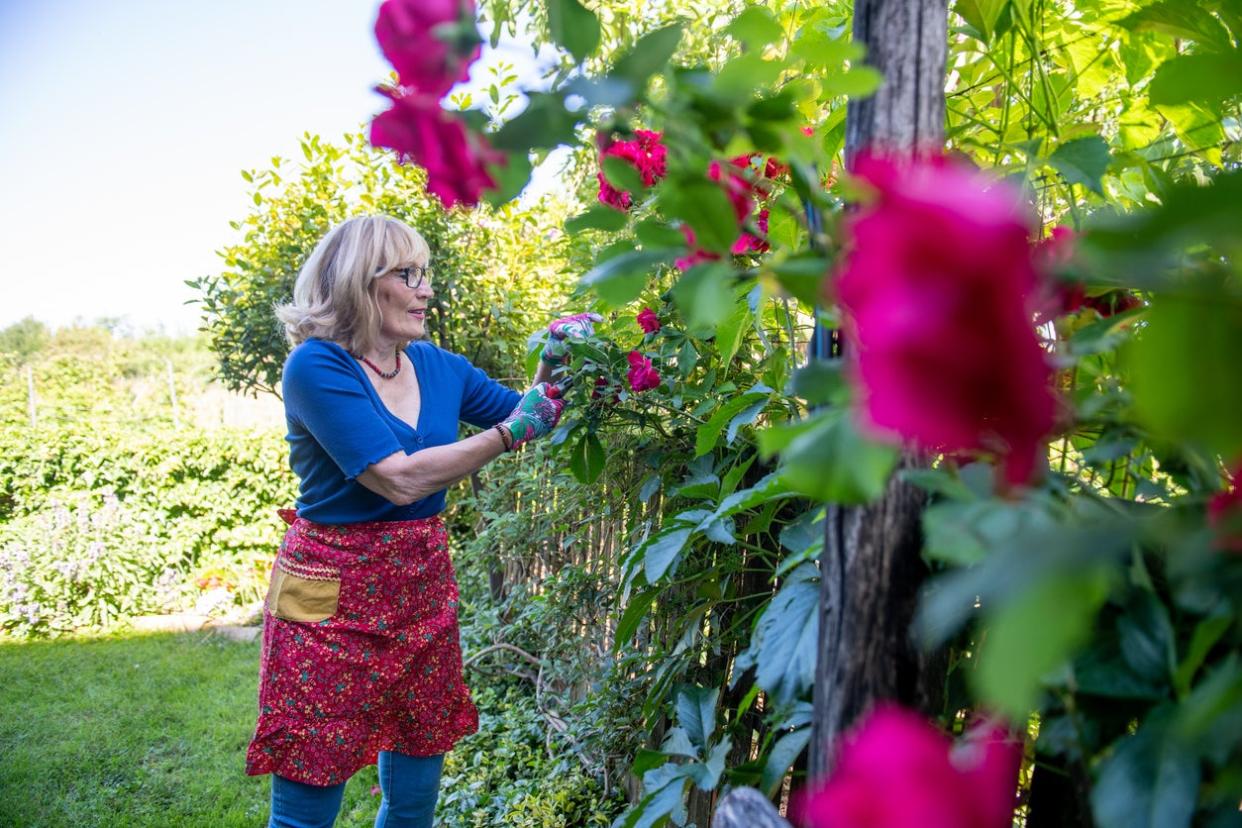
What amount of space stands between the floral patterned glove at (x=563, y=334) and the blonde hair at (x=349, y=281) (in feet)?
1.53

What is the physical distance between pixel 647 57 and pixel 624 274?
0.43 ft

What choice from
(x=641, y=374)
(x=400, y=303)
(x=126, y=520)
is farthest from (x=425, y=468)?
(x=126, y=520)

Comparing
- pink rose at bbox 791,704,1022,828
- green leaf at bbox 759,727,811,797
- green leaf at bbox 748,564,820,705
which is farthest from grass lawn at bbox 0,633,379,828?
pink rose at bbox 791,704,1022,828

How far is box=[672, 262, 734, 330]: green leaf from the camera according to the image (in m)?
0.47

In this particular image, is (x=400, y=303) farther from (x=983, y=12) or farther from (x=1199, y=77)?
(x=1199, y=77)

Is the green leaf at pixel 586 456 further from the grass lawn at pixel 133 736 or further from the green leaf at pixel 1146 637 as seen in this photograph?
the grass lawn at pixel 133 736

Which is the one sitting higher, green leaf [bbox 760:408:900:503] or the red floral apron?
green leaf [bbox 760:408:900:503]

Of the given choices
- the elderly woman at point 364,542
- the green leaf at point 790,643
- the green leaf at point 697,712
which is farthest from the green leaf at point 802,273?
the elderly woman at point 364,542

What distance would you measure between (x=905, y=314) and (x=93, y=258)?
26516 mm

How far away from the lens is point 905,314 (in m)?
0.28

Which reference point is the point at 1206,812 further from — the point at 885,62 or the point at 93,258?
the point at 93,258

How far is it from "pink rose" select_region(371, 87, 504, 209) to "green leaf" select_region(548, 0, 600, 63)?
0.09 metres

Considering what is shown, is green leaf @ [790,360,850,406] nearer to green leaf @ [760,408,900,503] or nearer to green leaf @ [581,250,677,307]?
green leaf @ [760,408,900,503]

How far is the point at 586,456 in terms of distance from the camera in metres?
1.79
